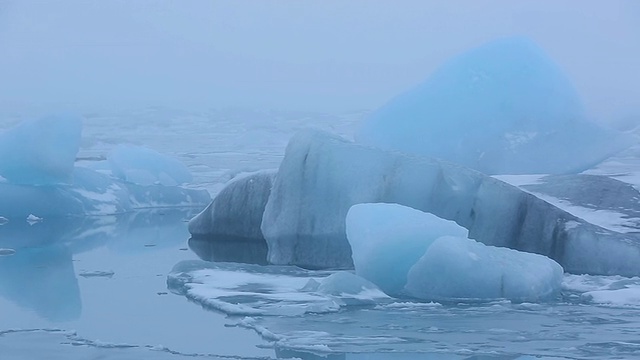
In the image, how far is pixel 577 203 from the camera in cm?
798

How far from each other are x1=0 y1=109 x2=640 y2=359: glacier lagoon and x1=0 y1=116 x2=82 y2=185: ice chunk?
95.7 inches

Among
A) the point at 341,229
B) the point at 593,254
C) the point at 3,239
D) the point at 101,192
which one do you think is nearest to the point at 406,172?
the point at 341,229

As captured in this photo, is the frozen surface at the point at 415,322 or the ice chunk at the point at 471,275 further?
the ice chunk at the point at 471,275

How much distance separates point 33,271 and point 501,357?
3.67m

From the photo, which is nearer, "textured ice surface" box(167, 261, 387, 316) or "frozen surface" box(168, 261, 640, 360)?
"frozen surface" box(168, 261, 640, 360)

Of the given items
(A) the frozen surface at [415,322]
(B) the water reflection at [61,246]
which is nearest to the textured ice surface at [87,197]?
(B) the water reflection at [61,246]

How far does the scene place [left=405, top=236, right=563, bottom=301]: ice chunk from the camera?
5703mm

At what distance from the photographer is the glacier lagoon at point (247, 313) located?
441cm

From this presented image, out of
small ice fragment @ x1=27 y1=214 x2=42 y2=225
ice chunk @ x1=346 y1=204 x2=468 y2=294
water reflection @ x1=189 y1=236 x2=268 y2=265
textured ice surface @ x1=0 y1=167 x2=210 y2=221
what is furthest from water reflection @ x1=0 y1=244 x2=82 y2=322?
textured ice surface @ x1=0 y1=167 x2=210 y2=221

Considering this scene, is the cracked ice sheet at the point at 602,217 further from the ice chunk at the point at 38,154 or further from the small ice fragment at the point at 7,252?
the ice chunk at the point at 38,154

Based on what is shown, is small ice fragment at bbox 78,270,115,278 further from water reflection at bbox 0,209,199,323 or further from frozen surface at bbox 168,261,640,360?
frozen surface at bbox 168,261,640,360

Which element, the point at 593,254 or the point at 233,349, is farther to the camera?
the point at 593,254

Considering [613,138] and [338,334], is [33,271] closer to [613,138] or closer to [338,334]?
[338,334]

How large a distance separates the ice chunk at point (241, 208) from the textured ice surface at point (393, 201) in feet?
3.31
